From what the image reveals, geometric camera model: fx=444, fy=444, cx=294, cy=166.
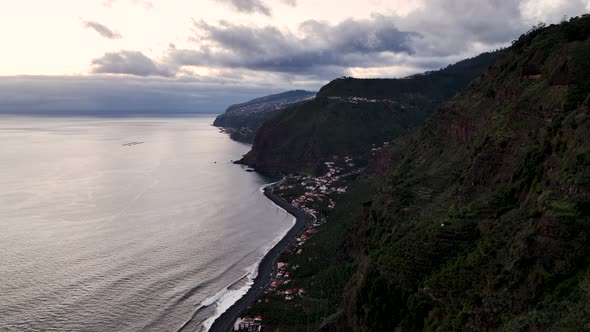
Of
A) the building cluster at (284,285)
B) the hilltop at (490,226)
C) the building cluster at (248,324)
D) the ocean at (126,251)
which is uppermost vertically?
the hilltop at (490,226)

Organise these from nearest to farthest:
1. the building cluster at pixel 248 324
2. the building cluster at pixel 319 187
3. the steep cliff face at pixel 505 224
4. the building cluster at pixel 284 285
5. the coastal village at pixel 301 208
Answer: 1. the steep cliff face at pixel 505 224
2. the building cluster at pixel 248 324
3. the coastal village at pixel 301 208
4. the building cluster at pixel 284 285
5. the building cluster at pixel 319 187

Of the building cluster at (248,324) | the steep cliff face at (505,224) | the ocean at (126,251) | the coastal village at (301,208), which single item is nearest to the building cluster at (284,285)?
the coastal village at (301,208)

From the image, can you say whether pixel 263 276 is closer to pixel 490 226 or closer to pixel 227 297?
pixel 227 297

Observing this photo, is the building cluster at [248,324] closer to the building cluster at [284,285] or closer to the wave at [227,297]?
the wave at [227,297]

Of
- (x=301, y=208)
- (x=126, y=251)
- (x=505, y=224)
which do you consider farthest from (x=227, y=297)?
(x=301, y=208)

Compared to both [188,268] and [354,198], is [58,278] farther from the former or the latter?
[354,198]

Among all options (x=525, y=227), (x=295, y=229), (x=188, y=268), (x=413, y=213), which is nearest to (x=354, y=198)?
(x=295, y=229)

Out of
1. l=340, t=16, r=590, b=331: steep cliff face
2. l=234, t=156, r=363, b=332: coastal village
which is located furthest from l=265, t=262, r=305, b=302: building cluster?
l=340, t=16, r=590, b=331: steep cliff face
